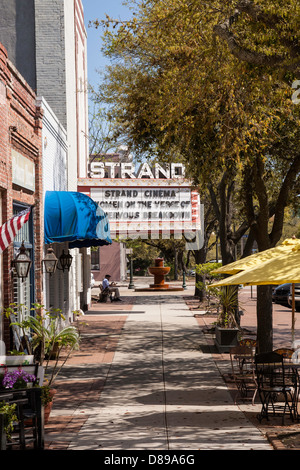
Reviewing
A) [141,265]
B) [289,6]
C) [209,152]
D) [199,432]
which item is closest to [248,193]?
[209,152]

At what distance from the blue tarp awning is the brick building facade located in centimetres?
79

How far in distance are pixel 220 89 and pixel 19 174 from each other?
4588mm

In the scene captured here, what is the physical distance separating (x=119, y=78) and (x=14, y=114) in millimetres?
5277

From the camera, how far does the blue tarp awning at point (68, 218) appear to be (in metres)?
17.7

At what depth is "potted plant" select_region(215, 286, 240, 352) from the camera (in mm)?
17594

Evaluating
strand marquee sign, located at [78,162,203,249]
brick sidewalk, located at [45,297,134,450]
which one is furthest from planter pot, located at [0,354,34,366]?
strand marquee sign, located at [78,162,203,249]

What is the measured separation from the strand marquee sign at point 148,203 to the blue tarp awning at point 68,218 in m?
8.73

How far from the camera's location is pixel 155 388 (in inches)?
510

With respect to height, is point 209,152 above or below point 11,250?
above

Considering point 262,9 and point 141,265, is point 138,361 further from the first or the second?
point 141,265

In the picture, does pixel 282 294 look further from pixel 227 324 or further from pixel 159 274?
pixel 227 324

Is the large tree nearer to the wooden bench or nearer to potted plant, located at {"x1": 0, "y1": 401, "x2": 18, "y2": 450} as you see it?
potted plant, located at {"x1": 0, "y1": 401, "x2": 18, "y2": 450}

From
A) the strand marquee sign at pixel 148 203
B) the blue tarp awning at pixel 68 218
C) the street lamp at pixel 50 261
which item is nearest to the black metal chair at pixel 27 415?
the street lamp at pixel 50 261

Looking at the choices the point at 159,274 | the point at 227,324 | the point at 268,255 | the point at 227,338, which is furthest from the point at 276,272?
the point at 159,274
